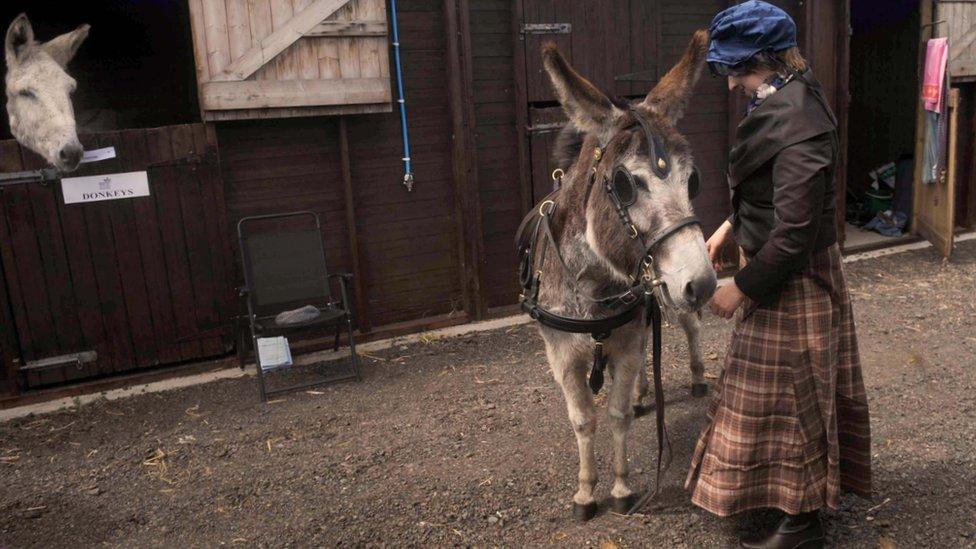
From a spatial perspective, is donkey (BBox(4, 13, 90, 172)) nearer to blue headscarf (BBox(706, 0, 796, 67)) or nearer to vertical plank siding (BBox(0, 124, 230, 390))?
vertical plank siding (BBox(0, 124, 230, 390))

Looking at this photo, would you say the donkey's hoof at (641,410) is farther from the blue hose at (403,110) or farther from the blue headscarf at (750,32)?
the blue hose at (403,110)

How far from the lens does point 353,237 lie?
6066 millimetres

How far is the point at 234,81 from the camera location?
210 inches

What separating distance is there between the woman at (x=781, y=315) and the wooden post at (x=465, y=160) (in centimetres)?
364

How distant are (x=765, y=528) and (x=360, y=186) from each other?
4.16 meters

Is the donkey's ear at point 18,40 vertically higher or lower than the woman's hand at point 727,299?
higher

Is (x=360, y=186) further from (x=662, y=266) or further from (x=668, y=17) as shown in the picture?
(x=662, y=266)

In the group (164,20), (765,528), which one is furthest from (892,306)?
(164,20)

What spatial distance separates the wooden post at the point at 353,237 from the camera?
5.93m

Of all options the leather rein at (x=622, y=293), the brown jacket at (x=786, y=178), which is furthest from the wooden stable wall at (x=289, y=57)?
the brown jacket at (x=786, y=178)

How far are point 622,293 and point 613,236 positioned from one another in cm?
39

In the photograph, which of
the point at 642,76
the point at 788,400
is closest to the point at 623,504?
the point at 788,400

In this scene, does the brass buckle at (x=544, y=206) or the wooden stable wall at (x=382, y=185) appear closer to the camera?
the brass buckle at (x=544, y=206)

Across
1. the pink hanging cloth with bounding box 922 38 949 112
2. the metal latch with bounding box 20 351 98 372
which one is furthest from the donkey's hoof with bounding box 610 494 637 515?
the pink hanging cloth with bounding box 922 38 949 112
